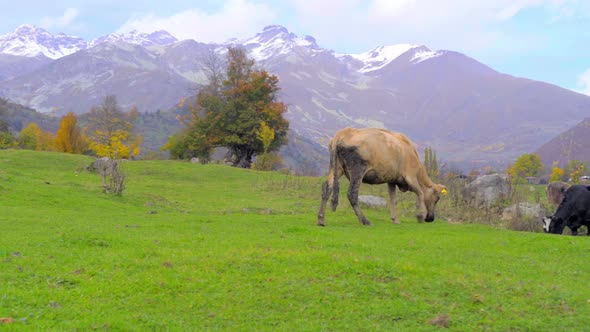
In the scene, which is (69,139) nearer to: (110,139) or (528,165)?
(110,139)

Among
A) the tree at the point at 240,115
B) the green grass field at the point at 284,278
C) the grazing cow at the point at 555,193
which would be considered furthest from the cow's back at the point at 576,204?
the tree at the point at 240,115

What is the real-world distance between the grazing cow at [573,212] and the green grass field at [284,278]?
12.3 ft

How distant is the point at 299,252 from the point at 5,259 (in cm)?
548

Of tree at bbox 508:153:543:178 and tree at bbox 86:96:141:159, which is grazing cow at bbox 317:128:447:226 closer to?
tree at bbox 86:96:141:159

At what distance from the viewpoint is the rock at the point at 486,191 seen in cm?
2516

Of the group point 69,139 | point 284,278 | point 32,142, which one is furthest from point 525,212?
point 32,142

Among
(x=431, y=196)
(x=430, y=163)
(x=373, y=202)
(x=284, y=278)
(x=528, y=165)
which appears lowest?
(x=284, y=278)

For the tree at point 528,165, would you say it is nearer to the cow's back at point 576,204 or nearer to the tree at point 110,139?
the tree at point 110,139

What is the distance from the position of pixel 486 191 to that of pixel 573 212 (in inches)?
500

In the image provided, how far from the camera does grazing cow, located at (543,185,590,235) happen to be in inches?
703

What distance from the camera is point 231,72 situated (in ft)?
182

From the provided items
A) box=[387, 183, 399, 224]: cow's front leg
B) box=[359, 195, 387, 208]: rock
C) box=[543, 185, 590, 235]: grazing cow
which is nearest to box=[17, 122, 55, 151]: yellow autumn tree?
box=[359, 195, 387, 208]: rock

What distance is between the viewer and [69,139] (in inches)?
2773

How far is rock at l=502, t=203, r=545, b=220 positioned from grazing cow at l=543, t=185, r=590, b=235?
10.4ft
